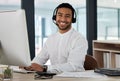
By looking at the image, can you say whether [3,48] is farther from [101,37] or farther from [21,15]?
[101,37]

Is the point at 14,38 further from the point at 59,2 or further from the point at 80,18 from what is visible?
the point at 80,18

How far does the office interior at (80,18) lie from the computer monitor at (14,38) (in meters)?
1.88

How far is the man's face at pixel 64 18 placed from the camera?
2457mm

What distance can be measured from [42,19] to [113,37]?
5.17 feet

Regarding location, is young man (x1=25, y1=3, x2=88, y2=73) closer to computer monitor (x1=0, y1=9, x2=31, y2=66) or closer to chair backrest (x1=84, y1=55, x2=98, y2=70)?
chair backrest (x1=84, y1=55, x2=98, y2=70)

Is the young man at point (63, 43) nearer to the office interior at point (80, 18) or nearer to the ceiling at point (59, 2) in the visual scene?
the office interior at point (80, 18)

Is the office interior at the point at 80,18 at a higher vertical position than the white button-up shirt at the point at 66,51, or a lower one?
higher

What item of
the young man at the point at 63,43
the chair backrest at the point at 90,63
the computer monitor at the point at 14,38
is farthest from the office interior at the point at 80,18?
the computer monitor at the point at 14,38

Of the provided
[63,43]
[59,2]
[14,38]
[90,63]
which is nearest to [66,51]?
[63,43]

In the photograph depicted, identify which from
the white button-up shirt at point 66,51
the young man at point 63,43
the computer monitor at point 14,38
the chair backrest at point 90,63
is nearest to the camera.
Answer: the computer monitor at point 14,38

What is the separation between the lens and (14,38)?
1579 millimetres

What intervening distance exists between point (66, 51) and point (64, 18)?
342mm

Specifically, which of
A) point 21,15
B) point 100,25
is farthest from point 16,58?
point 100,25

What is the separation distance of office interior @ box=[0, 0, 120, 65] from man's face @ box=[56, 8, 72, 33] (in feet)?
3.78
